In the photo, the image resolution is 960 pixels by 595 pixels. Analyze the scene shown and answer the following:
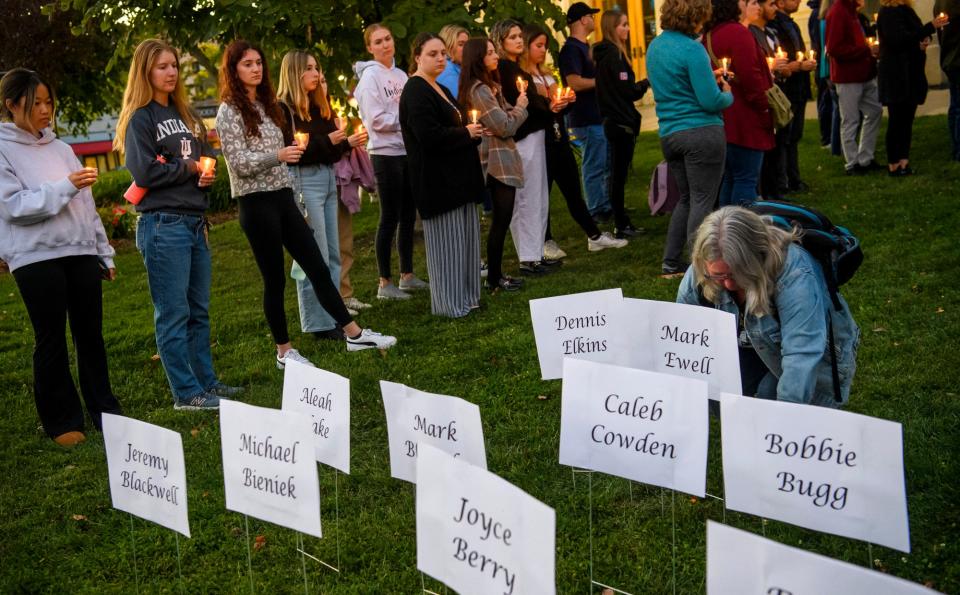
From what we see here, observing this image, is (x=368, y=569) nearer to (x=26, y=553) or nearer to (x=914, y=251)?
(x=26, y=553)

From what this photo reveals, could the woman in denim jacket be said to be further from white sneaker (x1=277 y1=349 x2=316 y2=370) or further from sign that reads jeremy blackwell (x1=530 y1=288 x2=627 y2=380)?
white sneaker (x1=277 y1=349 x2=316 y2=370)

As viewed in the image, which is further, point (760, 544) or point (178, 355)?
point (178, 355)

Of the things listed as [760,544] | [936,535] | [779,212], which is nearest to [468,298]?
[779,212]

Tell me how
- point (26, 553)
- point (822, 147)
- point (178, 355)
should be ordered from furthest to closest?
point (822, 147)
point (178, 355)
point (26, 553)

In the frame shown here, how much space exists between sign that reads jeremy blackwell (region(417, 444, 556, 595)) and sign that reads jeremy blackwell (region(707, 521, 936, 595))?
40 cm

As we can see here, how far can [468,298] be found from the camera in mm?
7727

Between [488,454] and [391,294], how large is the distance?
3666mm

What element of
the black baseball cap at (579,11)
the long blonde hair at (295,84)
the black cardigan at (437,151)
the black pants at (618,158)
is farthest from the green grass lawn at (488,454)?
the black baseball cap at (579,11)

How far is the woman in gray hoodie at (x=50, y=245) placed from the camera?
5.31 metres

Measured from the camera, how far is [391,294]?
8.52 m

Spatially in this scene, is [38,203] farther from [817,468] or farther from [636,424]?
[817,468]

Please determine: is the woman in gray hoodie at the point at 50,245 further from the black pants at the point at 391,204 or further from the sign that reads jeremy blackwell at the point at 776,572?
the sign that reads jeremy blackwell at the point at 776,572

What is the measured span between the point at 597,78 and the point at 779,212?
19.2 ft

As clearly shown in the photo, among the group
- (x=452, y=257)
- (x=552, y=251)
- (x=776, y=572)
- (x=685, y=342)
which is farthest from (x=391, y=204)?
(x=776, y=572)
